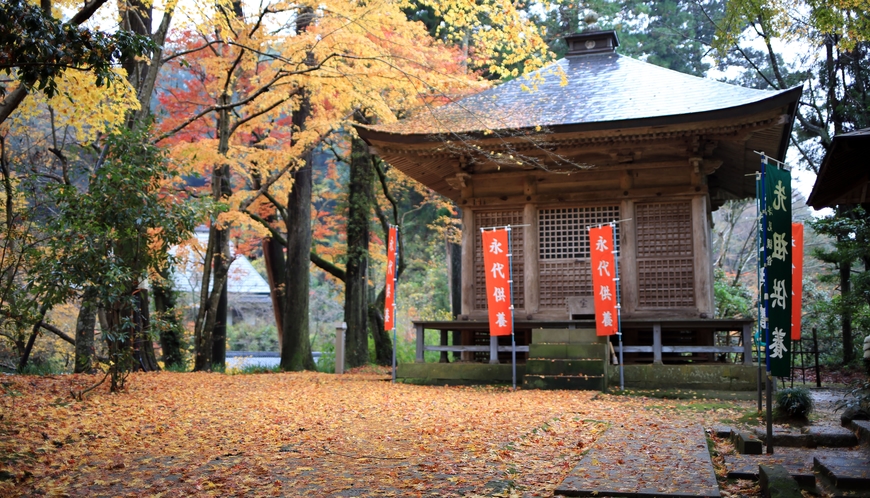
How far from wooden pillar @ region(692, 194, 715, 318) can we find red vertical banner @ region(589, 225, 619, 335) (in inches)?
72.9

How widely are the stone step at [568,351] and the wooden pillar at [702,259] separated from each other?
87.6 inches

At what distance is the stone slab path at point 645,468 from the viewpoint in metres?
4.27

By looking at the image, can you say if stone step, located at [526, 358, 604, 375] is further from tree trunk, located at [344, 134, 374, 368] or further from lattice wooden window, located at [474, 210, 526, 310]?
tree trunk, located at [344, 134, 374, 368]

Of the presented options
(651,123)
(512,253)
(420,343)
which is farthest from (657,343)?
(420,343)

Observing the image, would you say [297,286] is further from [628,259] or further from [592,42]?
[592,42]

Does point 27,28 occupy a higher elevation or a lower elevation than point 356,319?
higher

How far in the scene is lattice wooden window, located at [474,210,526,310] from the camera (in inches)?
535

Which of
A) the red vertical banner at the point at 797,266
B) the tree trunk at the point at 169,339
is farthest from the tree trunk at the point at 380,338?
the red vertical banner at the point at 797,266

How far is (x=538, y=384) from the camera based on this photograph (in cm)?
1148

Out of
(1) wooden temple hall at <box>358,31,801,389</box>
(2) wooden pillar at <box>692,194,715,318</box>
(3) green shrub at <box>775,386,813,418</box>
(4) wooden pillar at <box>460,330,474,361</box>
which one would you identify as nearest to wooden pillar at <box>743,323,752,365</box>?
(1) wooden temple hall at <box>358,31,801,389</box>

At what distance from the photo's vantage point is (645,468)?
495 cm

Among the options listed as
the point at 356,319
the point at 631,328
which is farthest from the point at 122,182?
the point at 356,319

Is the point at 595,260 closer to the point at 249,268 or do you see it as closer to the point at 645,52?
the point at 645,52

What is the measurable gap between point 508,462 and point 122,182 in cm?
625
